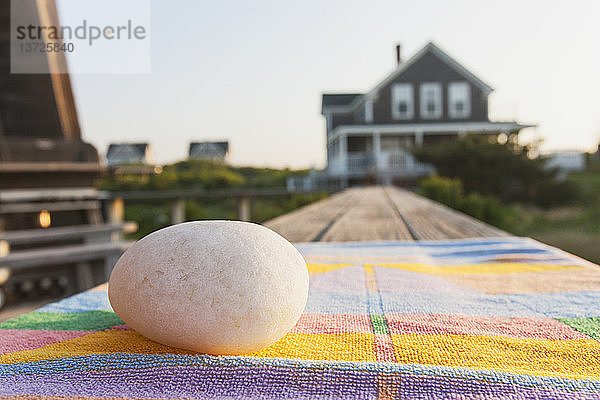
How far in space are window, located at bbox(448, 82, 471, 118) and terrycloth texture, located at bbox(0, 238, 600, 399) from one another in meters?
23.4

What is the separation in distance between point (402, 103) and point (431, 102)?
5.04ft

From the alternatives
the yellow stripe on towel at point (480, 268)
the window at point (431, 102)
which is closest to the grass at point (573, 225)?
the yellow stripe on towel at point (480, 268)

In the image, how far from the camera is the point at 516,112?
2352cm

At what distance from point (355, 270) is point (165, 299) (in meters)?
1.19

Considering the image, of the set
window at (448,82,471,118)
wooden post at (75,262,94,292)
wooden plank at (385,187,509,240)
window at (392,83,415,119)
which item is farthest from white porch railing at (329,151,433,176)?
wooden plank at (385,187,509,240)

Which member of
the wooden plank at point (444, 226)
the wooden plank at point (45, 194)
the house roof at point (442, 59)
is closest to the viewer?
the wooden plank at point (444, 226)

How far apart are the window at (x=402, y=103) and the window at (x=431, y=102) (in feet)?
1.97

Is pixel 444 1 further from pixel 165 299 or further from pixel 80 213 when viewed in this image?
pixel 165 299

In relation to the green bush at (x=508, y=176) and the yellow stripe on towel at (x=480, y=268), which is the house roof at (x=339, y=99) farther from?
the yellow stripe on towel at (x=480, y=268)

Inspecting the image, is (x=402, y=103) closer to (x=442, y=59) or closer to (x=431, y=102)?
(x=431, y=102)

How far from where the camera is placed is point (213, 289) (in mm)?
1012

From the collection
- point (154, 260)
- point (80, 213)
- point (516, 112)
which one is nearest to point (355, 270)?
point (154, 260)

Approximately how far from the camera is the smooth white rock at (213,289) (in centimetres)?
100

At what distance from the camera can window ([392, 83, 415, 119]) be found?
77.6ft
